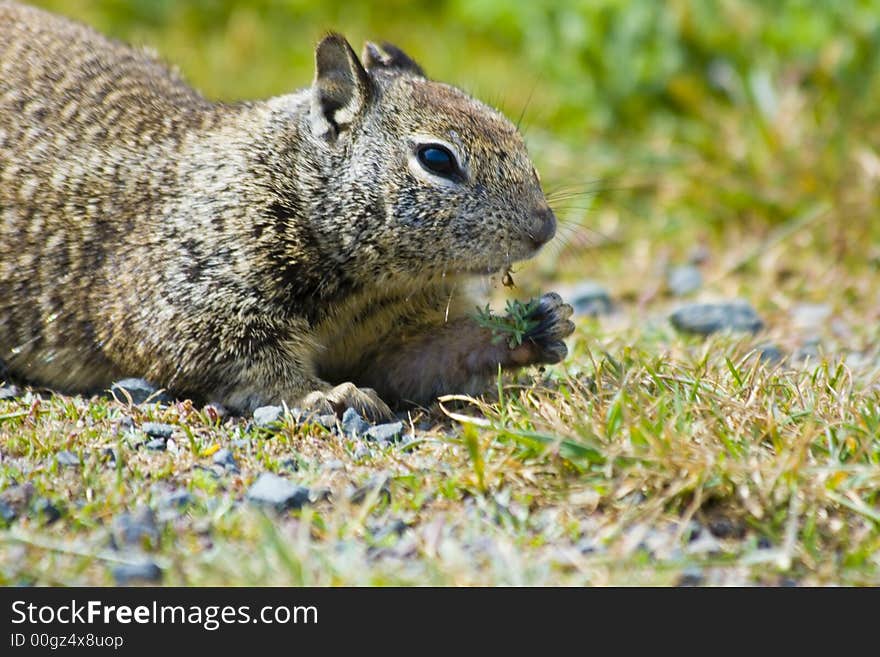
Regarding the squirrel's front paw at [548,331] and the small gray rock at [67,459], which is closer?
the small gray rock at [67,459]

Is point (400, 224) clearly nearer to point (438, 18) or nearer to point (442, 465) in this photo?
point (442, 465)

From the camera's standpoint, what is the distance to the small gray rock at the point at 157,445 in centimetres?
423

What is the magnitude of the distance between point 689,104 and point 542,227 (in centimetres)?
435

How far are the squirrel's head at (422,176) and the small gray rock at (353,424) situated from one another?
1.95ft

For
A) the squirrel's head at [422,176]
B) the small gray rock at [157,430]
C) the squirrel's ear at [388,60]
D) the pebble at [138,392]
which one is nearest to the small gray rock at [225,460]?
the small gray rock at [157,430]

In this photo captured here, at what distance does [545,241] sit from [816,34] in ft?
14.4

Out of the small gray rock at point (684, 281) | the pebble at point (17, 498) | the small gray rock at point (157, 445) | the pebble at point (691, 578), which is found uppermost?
the small gray rock at point (684, 281)

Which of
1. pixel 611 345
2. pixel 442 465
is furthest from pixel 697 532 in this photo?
pixel 611 345

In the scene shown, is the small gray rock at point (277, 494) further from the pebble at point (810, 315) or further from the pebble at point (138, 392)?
the pebble at point (810, 315)

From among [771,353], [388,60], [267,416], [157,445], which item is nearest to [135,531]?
[157,445]

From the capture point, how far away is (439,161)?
4.60 m

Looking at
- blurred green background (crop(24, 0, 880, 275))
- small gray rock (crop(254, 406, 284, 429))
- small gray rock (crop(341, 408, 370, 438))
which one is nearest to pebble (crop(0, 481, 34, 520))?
small gray rock (crop(254, 406, 284, 429))

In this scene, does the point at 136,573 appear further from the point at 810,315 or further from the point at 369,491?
the point at 810,315

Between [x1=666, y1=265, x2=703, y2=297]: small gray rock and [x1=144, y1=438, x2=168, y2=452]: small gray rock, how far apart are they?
3.93 meters
